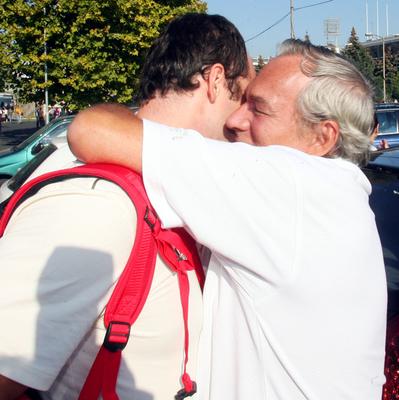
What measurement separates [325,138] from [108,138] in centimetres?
65

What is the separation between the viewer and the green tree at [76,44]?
1321 cm

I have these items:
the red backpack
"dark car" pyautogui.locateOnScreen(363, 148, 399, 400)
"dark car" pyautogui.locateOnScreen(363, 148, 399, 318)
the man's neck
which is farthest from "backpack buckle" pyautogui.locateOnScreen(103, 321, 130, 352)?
"dark car" pyautogui.locateOnScreen(363, 148, 399, 318)

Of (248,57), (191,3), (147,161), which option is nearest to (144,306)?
(147,161)

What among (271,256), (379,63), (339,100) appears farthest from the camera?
(379,63)

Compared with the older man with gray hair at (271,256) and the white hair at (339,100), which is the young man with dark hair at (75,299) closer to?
the older man with gray hair at (271,256)

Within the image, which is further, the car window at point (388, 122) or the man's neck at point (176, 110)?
the car window at point (388, 122)

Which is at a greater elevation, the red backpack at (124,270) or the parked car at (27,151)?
the red backpack at (124,270)

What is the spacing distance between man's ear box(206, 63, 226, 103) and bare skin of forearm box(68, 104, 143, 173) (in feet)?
1.25

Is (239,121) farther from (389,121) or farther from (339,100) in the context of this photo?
(389,121)

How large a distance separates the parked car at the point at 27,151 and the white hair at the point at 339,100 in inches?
291

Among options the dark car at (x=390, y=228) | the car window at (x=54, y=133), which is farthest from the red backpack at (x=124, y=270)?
the car window at (x=54, y=133)

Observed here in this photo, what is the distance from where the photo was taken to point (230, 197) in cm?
129

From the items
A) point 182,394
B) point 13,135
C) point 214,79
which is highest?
point 214,79

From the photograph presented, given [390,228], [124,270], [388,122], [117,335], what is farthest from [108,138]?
[388,122]
